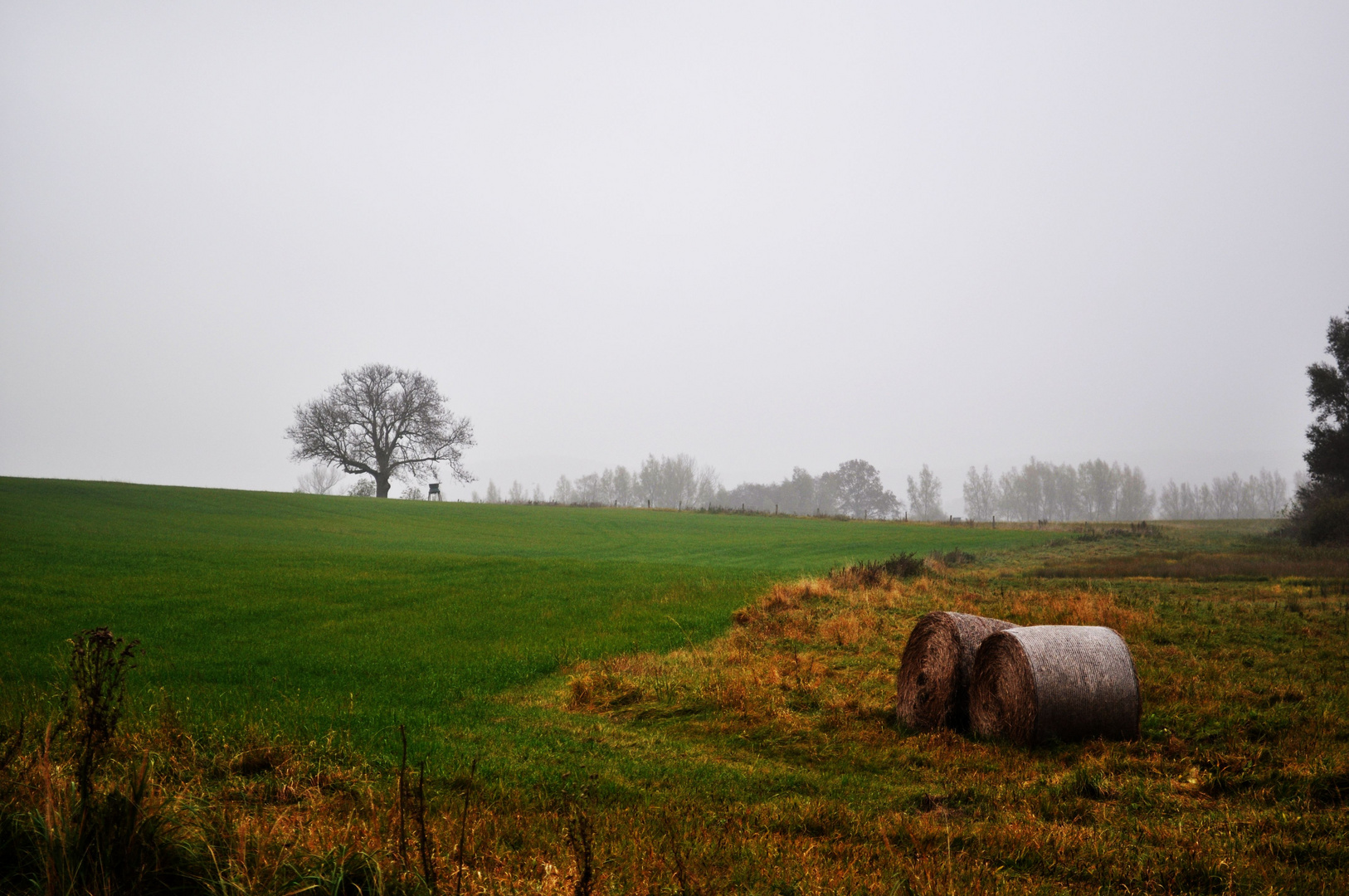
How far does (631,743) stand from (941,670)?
14.3ft

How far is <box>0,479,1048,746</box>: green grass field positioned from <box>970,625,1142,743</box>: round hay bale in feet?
23.8

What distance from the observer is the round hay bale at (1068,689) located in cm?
891

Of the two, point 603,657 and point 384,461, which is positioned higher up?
point 384,461

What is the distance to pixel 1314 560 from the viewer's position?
30969 mm

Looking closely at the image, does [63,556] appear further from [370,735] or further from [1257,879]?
[1257,879]

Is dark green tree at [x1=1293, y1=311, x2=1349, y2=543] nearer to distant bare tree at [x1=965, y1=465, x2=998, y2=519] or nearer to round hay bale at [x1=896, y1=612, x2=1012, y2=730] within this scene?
round hay bale at [x1=896, y1=612, x2=1012, y2=730]

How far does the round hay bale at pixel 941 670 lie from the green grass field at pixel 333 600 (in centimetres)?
639

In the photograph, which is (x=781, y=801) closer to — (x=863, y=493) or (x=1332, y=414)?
(x=1332, y=414)

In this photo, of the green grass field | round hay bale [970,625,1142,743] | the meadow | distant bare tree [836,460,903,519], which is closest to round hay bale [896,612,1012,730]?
the meadow

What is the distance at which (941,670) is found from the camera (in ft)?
33.8

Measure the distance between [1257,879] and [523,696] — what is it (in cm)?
973

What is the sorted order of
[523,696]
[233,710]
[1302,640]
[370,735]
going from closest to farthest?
[370,735] < [233,710] < [523,696] < [1302,640]

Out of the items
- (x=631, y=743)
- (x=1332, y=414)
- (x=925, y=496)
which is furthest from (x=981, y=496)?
(x=631, y=743)

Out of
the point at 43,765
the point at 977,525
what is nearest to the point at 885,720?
the point at 43,765
